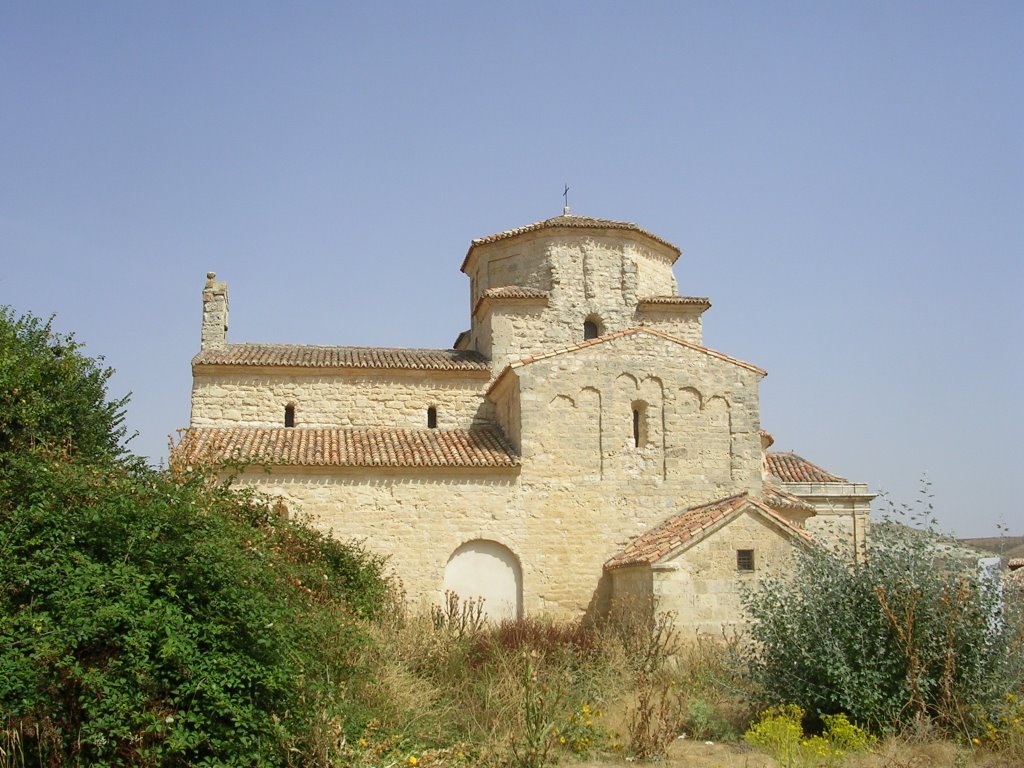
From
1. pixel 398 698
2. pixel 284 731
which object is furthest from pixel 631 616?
pixel 284 731

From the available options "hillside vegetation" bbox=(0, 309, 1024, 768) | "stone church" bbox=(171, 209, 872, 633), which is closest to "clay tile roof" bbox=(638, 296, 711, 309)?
"stone church" bbox=(171, 209, 872, 633)

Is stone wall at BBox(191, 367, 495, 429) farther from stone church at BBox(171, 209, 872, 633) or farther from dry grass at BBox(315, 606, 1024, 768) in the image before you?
dry grass at BBox(315, 606, 1024, 768)

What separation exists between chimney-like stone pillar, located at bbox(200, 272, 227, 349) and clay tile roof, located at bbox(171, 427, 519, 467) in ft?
Result: 6.88

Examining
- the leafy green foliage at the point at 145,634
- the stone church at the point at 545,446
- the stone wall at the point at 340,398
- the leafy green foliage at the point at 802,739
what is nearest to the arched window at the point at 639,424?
the stone church at the point at 545,446

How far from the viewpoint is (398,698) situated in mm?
9094

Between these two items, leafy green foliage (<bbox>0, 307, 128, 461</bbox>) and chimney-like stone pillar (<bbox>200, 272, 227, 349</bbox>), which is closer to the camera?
leafy green foliage (<bbox>0, 307, 128, 461</bbox>)

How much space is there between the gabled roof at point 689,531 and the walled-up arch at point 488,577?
173 cm

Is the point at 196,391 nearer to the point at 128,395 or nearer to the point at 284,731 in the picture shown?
the point at 128,395

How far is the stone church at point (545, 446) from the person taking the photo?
1605cm

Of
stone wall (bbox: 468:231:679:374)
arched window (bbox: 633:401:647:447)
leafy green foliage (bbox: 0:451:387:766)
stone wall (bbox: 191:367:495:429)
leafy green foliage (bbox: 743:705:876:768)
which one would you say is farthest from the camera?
stone wall (bbox: 468:231:679:374)

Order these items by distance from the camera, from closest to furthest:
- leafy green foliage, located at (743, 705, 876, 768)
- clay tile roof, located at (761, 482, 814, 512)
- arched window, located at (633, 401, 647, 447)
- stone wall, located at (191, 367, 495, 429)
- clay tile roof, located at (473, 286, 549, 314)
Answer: leafy green foliage, located at (743, 705, 876, 768) < clay tile roof, located at (761, 482, 814, 512) < arched window, located at (633, 401, 647, 447) < stone wall, located at (191, 367, 495, 429) < clay tile roof, located at (473, 286, 549, 314)

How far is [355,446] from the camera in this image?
1717cm

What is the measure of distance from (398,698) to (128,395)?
1096 cm

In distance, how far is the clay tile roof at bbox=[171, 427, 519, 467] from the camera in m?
16.3
